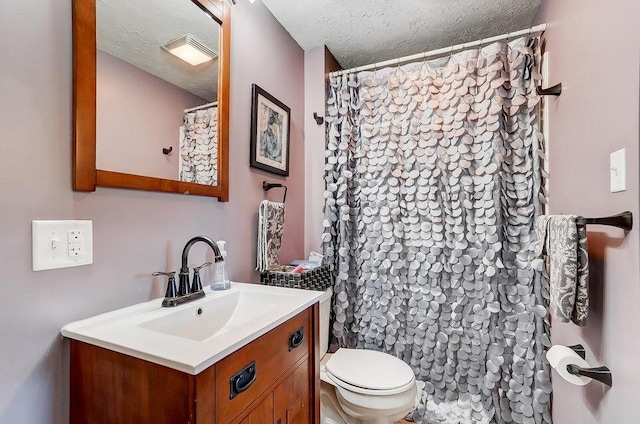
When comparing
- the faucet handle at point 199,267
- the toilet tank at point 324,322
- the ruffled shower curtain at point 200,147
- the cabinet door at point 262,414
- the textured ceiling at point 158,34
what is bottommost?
the toilet tank at point 324,322

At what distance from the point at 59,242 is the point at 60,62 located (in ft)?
1.58

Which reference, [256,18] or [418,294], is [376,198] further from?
[256,18]

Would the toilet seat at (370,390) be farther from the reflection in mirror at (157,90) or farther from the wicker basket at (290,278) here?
the reflection in mirror at (157,90)

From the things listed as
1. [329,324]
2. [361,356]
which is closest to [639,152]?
[361,356]

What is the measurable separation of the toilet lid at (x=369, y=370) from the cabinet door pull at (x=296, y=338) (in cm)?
58

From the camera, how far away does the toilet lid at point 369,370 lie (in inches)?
54.1

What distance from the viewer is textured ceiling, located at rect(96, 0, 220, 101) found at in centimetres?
91

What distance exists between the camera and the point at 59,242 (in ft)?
2.49

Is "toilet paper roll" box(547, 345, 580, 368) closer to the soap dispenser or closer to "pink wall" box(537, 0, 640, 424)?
"pink wall" box(537, 0, 640, 424)

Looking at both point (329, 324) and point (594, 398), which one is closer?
point (594, 398)

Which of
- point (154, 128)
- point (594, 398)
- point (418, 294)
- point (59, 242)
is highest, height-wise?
point (154, 128)

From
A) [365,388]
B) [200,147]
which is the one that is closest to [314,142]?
[200,147]

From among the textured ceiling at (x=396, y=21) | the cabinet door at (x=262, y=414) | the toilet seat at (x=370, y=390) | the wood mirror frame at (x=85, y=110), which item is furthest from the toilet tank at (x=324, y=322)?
the textured ceiling at (x=396, y=21)

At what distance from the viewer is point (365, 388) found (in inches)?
53.6
